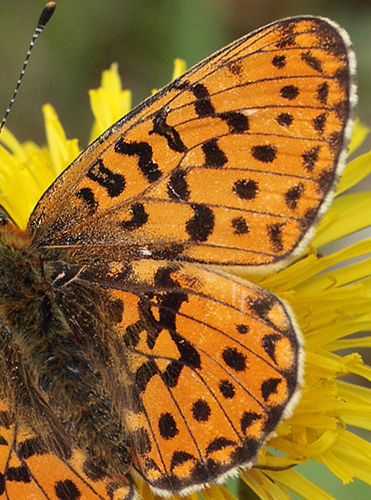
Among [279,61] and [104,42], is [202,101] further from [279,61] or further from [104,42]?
[104,42]

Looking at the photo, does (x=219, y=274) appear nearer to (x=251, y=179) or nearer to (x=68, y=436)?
(x=251, y=179)

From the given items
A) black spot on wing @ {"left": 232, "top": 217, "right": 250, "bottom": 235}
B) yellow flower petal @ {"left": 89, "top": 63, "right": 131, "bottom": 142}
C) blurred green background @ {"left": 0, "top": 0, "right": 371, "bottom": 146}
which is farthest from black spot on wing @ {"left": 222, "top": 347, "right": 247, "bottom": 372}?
blurred green background @ {"left": 0, "top": 0, "right": 371, "bottom": 146}

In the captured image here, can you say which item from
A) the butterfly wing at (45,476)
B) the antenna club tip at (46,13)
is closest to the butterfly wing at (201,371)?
the butterfly wing at (45,476)

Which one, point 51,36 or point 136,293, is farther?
point 51,36

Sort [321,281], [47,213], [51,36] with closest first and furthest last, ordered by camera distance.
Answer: [47,213] → [321,281] → [51,36]

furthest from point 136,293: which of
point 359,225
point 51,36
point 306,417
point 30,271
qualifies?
point 51,36

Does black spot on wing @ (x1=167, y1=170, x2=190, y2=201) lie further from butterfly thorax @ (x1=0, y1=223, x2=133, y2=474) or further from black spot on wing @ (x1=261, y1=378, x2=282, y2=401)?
black spot on wing @ (x1=261, y1=378, x2=282, y2=401)

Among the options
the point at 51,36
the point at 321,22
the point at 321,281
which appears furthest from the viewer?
the point at 51,36
